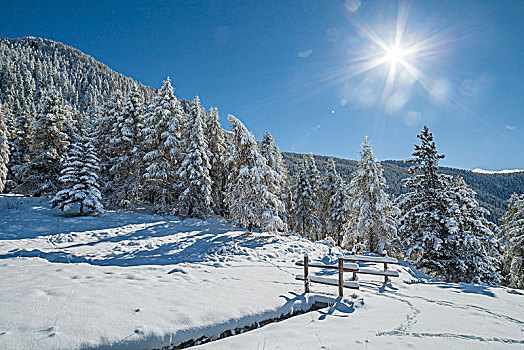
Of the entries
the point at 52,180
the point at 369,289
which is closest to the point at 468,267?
the point at 369,289

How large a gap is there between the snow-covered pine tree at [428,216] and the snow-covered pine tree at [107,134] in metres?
26.5

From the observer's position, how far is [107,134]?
26891mm

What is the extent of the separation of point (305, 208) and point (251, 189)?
12969 millimetres

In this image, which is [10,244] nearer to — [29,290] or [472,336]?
[29,290]

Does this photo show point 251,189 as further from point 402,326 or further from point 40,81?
point 40,81

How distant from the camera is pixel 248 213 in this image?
18.9 m

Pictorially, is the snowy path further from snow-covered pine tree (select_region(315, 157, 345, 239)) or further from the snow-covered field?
snow-covered pine tree (select_region(315, 157, 345, 239))

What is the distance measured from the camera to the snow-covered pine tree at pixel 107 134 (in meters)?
25.2

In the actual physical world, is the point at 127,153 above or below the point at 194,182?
above

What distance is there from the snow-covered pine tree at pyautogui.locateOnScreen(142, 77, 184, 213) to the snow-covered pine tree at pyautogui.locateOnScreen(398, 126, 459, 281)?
1976 centimetres

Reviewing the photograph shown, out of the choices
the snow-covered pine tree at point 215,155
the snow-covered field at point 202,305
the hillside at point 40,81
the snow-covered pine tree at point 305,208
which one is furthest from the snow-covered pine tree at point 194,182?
the hillside at point 40,81

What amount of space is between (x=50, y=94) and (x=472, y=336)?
3182 centimetres

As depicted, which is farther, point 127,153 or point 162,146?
point 127,153

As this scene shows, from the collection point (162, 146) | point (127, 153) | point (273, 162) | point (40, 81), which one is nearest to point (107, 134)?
point (127, 153)
